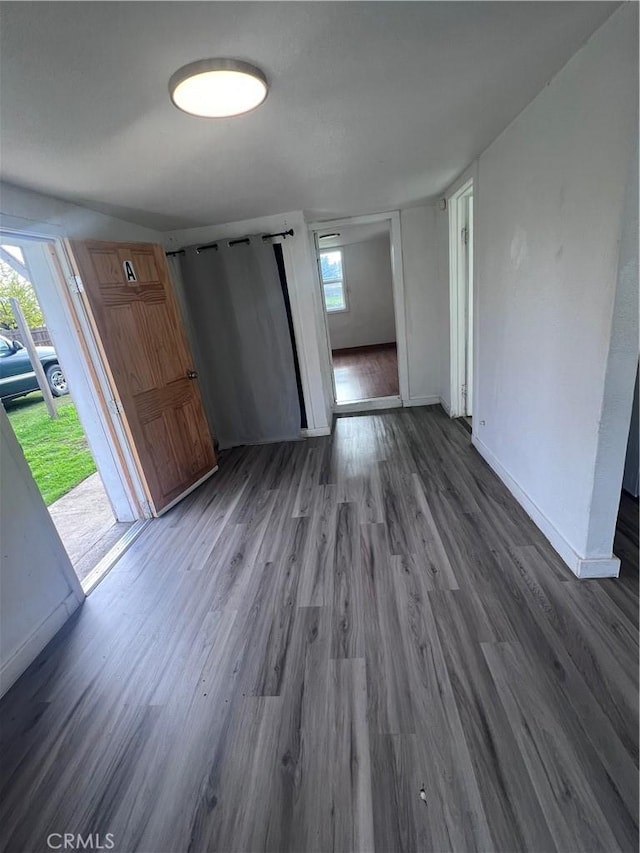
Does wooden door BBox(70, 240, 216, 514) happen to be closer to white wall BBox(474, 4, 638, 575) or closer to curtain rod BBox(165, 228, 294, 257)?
curtain rod BBox(165, 228, 294, 257)

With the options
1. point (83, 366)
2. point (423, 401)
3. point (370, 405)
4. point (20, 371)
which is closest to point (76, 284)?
point (83, 366)

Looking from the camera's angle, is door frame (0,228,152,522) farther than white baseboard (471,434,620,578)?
Yes

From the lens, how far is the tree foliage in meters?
4.36

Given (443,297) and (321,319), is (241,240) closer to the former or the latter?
(321,319)

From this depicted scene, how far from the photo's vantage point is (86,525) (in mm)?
2768

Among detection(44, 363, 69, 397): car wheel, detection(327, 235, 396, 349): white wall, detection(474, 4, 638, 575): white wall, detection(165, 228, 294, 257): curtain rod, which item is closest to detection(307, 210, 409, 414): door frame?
detection(165, 228, 294, 257): curtain rod

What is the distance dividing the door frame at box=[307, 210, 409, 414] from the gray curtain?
525 millimetres

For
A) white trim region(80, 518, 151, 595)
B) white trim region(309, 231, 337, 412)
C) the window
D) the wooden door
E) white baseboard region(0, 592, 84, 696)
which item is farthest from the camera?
the window

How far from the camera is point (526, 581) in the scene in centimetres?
Answer: 171

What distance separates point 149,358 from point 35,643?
1.86 m

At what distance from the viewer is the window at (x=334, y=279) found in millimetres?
7508

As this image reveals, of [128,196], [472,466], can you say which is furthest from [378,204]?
[472,466]

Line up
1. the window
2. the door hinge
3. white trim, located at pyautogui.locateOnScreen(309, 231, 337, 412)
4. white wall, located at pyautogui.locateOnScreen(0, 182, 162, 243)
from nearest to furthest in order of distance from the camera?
white wall, located at pyautogui.locateOnScreen(0, 182, 162, 243) → the door hinge → white trim, located at pyautogui.locateOnScreen(309, 231, 337, 412) → the window

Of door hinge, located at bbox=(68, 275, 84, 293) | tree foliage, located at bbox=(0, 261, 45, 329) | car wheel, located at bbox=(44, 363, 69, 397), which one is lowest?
car wheel, located at bbox=(44, 363, 69, 397)
